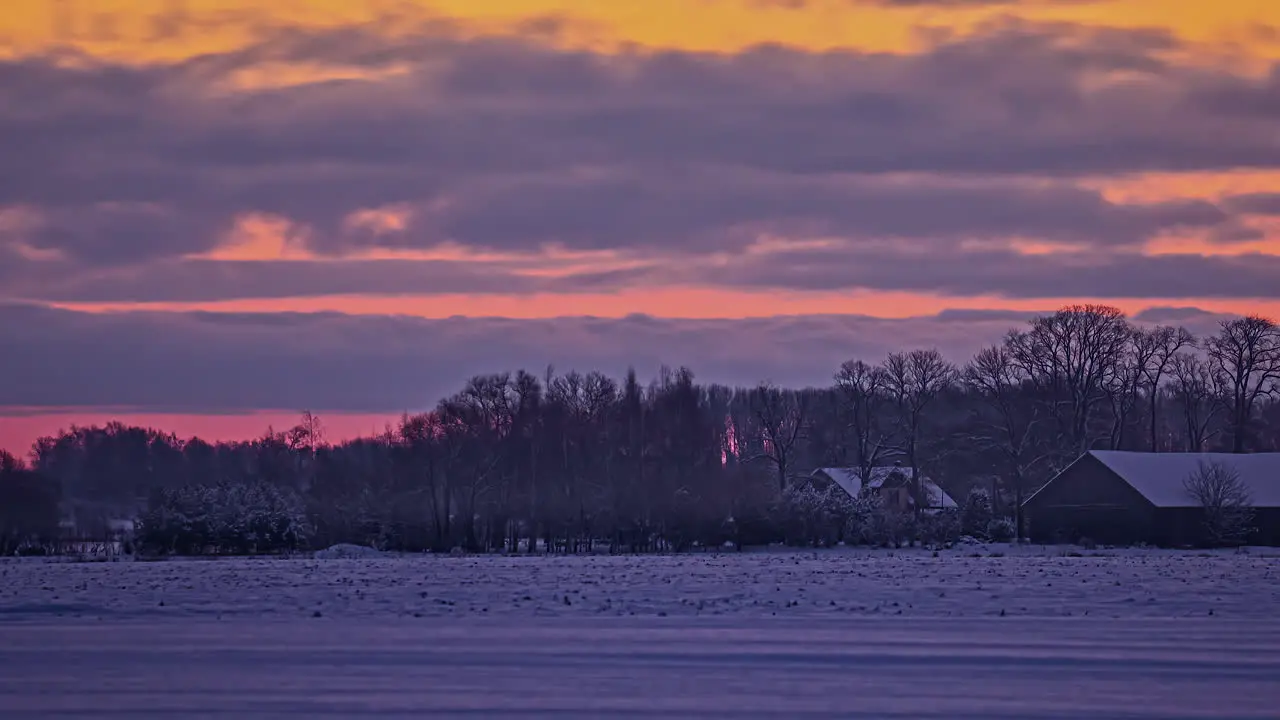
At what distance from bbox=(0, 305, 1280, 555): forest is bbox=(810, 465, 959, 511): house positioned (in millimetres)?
1222

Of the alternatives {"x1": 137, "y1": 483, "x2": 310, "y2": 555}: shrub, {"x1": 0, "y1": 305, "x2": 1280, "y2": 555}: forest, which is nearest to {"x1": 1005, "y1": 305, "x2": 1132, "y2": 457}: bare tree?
{"x1": 0, "y1": 305, "x2": 1280, "y2": 555}: forest

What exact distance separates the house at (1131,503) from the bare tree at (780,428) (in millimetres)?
18675

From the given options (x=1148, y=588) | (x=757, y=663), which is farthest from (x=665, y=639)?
(x=1148, y=588)

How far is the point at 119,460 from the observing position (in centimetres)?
19300

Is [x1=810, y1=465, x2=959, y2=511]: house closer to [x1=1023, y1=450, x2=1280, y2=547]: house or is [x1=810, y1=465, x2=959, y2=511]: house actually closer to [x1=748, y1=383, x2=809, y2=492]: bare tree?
[x1=748, y1=383, x2=809, y2=492]: bare tree

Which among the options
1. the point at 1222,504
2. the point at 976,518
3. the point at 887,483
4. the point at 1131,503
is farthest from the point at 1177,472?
the point at 887,483

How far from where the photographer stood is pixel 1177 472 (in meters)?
81.2

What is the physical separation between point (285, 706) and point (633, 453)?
7710cm

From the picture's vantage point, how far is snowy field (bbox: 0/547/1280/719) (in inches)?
720

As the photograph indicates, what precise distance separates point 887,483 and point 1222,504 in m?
26.0

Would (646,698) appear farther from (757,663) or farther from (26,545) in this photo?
(26,545)

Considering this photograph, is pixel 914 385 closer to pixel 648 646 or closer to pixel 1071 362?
pixel 1071 362

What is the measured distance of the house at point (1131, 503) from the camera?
76.7 meters

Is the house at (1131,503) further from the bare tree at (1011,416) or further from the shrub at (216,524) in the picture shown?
the shrub at (216,524)
